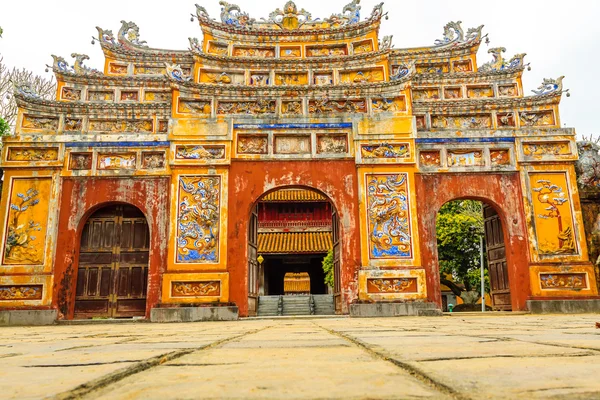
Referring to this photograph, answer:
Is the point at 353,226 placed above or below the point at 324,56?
below

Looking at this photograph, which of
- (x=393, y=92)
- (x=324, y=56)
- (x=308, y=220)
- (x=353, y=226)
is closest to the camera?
(x=353, y=226)

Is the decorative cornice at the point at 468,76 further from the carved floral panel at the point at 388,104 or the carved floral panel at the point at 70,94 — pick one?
the carved floral panel at the point at 70,94

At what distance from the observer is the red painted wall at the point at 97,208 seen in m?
9.55

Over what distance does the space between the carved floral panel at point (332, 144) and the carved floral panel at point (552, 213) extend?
164 inches

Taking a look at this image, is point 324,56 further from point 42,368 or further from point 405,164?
point 42,368

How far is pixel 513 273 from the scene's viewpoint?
9.91 m

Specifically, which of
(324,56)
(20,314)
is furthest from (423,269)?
(20,314)

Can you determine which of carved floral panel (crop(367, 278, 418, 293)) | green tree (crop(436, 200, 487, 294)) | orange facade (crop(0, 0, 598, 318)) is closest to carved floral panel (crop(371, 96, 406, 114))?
orange facade (crop(0, 0, 598, 318))

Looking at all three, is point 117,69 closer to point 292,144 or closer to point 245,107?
point 245,107

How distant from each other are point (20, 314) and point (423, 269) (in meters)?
8.10

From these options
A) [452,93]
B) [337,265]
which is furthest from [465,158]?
[337,265]

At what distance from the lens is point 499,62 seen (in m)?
12.4

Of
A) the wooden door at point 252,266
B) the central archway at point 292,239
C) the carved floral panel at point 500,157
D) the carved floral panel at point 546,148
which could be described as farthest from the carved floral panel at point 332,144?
the central archway at point 292,239

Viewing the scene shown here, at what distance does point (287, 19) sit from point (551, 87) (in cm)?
711
